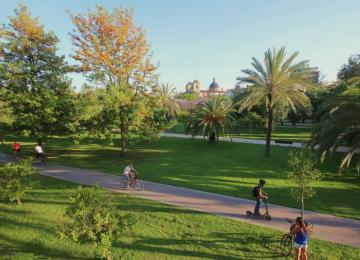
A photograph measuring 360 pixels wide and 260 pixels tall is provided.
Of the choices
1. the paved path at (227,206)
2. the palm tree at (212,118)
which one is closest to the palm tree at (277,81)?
the palm tree at (212,118)

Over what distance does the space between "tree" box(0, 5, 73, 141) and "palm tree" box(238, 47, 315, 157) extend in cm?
1342

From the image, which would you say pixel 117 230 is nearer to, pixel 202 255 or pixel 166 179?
pixel 202 255

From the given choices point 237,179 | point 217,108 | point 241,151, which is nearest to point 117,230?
point 237,179

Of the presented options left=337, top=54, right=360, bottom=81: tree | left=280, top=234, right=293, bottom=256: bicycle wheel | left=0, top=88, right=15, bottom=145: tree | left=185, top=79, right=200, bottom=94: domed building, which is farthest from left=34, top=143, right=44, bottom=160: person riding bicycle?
left=185, top=79, right=200, bottom=94: domed building

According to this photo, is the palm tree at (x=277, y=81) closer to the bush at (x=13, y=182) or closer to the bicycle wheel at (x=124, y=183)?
the bicycle wheel at (x=124, y=183)

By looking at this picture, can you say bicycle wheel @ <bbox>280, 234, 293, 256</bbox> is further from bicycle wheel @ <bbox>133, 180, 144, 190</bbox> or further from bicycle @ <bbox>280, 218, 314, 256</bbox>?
bicycle wheel @ <bbox>133, 180, 144, 190</bbox>

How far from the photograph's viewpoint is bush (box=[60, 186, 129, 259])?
7.77 metres

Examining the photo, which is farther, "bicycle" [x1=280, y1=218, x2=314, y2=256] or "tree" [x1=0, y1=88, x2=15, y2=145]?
"tree" [x1=0, y1=88, x2=15, y2=145]

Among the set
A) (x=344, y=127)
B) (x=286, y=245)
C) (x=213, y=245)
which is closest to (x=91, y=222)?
(x=213, y=245)

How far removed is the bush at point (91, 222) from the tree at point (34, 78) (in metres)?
13.8

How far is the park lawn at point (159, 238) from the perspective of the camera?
8.83 meters

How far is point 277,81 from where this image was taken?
21.6 m

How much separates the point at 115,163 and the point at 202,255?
13.3 meters

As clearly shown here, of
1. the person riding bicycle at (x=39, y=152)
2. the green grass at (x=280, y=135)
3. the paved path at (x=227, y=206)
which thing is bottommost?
the paved path at (x=227, y=206)
